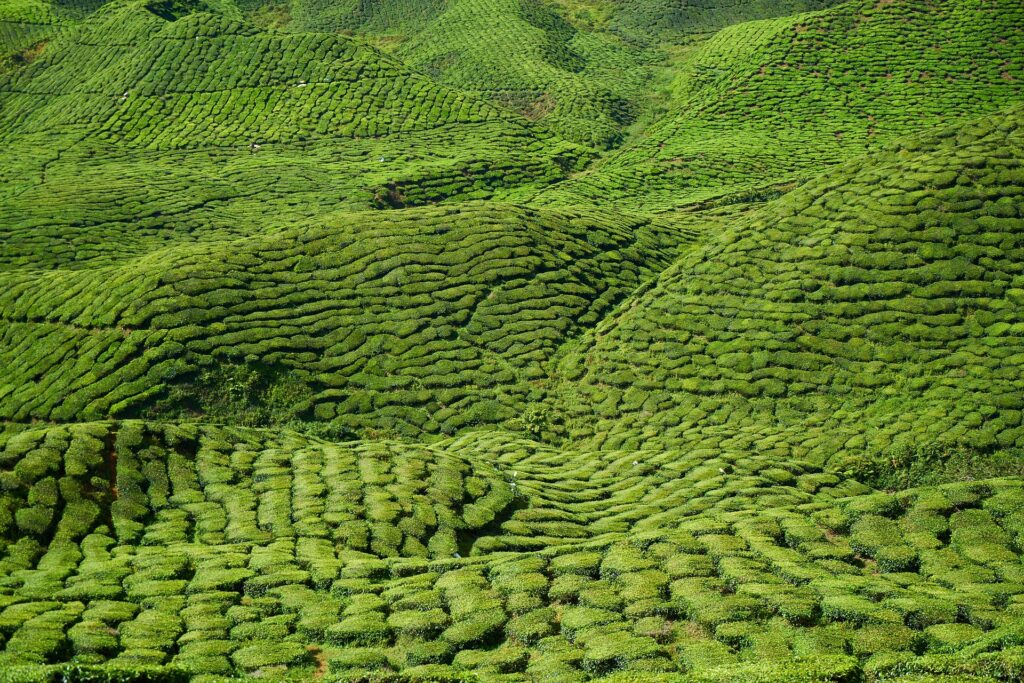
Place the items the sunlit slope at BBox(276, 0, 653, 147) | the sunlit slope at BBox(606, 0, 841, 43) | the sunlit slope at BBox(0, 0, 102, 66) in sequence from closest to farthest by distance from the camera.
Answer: the sunlit slope at BBox(276, 0, 653, 147)
the sunlit slope at BBox(0, 0, 102, 66)
the sunlit slope at BBox(606, 0, 841, 43)

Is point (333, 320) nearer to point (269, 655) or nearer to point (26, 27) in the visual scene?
point (269, 655)

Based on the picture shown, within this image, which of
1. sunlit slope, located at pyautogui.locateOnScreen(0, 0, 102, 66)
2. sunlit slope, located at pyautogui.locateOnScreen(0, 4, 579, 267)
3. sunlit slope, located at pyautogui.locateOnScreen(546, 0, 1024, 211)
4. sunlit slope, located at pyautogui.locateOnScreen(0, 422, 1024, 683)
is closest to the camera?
sunlit slope, located at pyautogui.locateOnScreen(0, 422, 1024, 683)

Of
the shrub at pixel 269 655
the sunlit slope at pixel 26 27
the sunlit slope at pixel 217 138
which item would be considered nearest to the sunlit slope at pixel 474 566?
the shrub at pixel 269 655

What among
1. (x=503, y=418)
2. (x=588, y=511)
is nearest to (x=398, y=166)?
(x=503, y=418)

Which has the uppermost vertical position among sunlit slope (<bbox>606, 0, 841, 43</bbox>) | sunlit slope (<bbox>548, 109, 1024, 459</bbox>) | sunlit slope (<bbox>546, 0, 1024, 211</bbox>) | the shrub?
sunlit slope (<bbox>606, 0, 841, 43</bbox>)

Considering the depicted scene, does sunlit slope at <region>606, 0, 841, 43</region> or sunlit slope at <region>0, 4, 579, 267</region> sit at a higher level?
sunlit slope at <region>606, 0, 841, 43</region>

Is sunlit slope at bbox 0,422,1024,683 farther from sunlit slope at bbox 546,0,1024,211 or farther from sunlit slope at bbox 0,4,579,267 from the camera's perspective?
sunlit slope at bbox 546,0,1024,211

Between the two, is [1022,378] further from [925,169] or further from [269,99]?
→ [269,99]

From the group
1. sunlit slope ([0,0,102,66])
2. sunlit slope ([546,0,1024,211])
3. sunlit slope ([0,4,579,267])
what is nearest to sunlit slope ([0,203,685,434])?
sunlit slope ([0,4,579,267])
